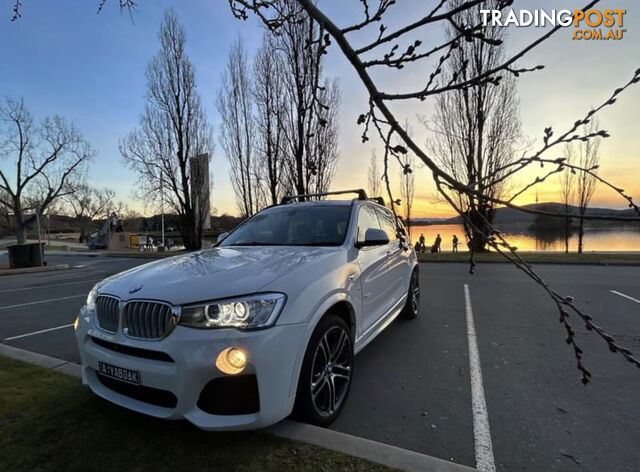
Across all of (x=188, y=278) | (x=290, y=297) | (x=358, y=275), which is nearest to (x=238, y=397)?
(x=290, y=297)

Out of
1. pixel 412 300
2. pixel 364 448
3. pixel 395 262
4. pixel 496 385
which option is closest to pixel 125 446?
pixel 364 448

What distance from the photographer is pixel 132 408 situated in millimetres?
2355

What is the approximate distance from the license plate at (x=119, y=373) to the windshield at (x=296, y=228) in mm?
1743

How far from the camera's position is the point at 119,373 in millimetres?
2412

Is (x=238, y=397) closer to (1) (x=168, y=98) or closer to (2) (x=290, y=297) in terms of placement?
(2) (x=290, y=297)

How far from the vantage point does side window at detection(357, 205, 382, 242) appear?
3.90 meters

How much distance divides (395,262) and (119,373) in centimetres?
324

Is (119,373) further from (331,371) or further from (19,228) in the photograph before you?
(19,228)

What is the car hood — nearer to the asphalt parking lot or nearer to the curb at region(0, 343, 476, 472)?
the curb at region(0, 343, 476, 472)

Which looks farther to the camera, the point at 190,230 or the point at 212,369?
the point at 190,230

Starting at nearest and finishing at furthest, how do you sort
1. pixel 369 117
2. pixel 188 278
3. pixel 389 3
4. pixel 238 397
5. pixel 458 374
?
1. pixel 389 3
2. pixel 369 117
3. pixel 238 397
4. pixel 188 278
5. pixel 458 374

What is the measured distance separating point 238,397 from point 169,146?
83.4ft

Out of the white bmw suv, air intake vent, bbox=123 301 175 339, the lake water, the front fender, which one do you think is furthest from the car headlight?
the lake water

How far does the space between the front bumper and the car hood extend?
27 centimetres
